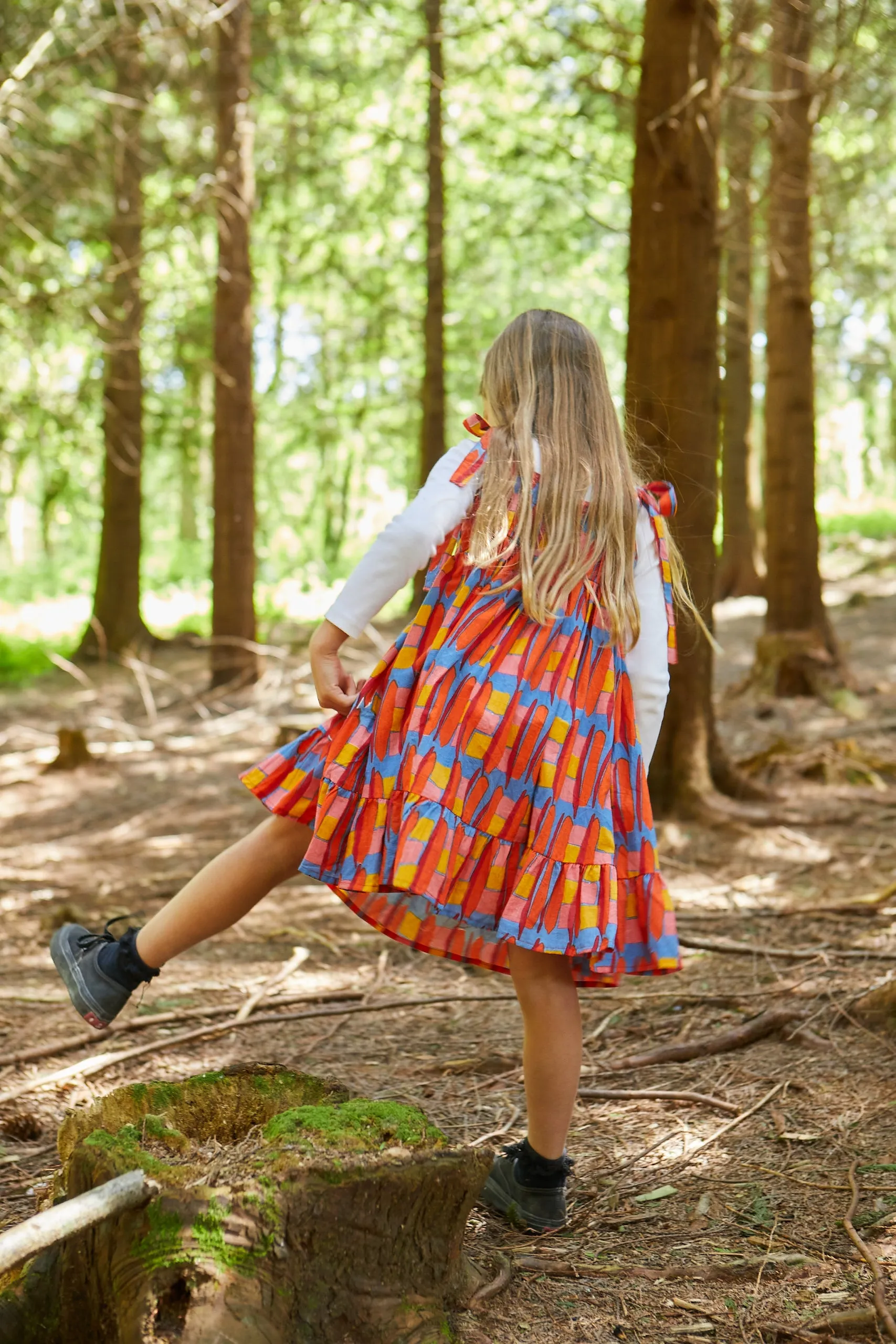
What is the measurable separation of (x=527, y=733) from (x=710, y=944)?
1919 millimetres

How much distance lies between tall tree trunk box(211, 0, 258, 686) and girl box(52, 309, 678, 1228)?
764 cm

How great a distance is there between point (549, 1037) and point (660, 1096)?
0.76 metres

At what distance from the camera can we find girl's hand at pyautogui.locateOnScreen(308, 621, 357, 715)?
7.93 ft

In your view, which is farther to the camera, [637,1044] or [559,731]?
[637,1044]

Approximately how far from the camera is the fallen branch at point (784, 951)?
364cm

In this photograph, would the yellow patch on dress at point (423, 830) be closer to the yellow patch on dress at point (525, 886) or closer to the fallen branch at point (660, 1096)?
the yellow patch on dress at point (525, 886)

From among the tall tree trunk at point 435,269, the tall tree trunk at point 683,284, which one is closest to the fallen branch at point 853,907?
the tall tree trunk at point 683,284

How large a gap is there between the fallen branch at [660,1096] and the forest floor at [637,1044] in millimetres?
19

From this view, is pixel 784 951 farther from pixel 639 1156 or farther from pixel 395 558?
pixel 395 558

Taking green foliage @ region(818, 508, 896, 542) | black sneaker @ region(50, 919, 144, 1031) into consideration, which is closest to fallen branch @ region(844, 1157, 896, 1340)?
black sneaker @ region(50, 919, 144, 1031)

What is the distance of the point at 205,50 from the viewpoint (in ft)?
39.0

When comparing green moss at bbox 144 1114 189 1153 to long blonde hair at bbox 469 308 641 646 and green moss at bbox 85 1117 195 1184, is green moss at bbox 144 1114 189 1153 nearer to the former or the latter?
green moss at bbox 85 1117 195 1184

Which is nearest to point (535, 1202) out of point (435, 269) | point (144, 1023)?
point (144, 1023)

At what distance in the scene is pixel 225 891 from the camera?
2492mm
